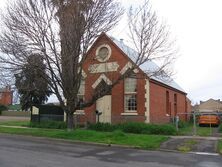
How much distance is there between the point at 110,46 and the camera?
3269cm

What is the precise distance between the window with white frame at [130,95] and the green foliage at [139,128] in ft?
12.7

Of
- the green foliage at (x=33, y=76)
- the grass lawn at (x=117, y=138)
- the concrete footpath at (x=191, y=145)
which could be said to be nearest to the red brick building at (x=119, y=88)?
the green foliage at (x=33, y=76)

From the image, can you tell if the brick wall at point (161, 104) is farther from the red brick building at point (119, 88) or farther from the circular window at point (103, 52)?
the circular window at point (103, 52)

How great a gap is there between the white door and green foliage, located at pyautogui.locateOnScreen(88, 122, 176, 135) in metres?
3.42

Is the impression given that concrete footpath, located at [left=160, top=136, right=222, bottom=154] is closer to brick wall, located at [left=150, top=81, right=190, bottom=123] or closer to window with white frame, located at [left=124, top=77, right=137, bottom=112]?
brick wall, located at [left=150, top=81, right=190, bottom=123]

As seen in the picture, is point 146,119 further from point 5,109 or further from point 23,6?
point 5,109

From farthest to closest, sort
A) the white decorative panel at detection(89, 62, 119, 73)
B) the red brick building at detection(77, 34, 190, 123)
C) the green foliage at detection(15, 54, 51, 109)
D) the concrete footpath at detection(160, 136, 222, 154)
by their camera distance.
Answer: the red brick building at detection(77, 34, 190, 123) < the white decorative panel at detection(89, 62, 119, 73) < the green foliage at detection(15, 54, 51, 109) < the concrete footpath at detection(160, 136, 222, 154)

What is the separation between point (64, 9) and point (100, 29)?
2738mm

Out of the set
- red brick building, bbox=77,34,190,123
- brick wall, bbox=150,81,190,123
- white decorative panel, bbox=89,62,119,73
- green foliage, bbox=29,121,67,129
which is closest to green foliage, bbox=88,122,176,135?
red brick building, bbox=77,34,190,123

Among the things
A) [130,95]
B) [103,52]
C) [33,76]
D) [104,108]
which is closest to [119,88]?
[130,95]

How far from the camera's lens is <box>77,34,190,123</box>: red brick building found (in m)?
30.8

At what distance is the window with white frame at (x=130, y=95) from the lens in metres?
31.6

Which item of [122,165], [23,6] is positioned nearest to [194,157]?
[122,165]

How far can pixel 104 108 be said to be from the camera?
3300cm
